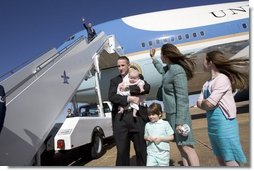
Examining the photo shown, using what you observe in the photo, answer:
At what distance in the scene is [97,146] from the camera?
201 inches

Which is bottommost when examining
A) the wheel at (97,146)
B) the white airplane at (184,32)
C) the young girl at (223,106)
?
the wheel at (97,146)

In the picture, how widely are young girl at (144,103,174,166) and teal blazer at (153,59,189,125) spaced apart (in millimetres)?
119

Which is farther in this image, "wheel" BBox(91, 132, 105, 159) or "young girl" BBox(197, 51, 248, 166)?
"wheel" BBox(91, 132, 105, 159)

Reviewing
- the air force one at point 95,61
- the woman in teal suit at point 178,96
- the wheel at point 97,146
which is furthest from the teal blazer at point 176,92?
the wheel at point 97,146

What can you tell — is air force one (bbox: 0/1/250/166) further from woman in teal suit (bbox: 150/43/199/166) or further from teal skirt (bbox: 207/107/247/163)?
teal skirt (bbox: 207/107/247/163)

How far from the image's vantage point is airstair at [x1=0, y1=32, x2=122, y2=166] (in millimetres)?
2982

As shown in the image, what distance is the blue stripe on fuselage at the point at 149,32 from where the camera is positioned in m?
9.05

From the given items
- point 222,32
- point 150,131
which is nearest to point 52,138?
point 150,131

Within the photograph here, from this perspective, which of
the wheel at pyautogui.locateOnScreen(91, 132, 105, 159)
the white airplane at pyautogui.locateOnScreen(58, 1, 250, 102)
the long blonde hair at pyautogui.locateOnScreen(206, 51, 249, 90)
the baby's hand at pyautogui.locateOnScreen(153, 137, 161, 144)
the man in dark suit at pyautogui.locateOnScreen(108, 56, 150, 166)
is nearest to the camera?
the long blonde hair at pyautogui.locateOnScreen(206, 51, 249, 90)

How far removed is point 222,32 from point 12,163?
25.3 feet

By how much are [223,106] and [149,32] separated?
756cm

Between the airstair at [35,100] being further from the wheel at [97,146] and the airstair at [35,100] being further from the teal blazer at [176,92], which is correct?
the teal blazer at [176,92]

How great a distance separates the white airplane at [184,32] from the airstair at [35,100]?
4.57 metres

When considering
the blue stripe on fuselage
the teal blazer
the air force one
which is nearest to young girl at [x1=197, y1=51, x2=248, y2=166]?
the teal blazer
